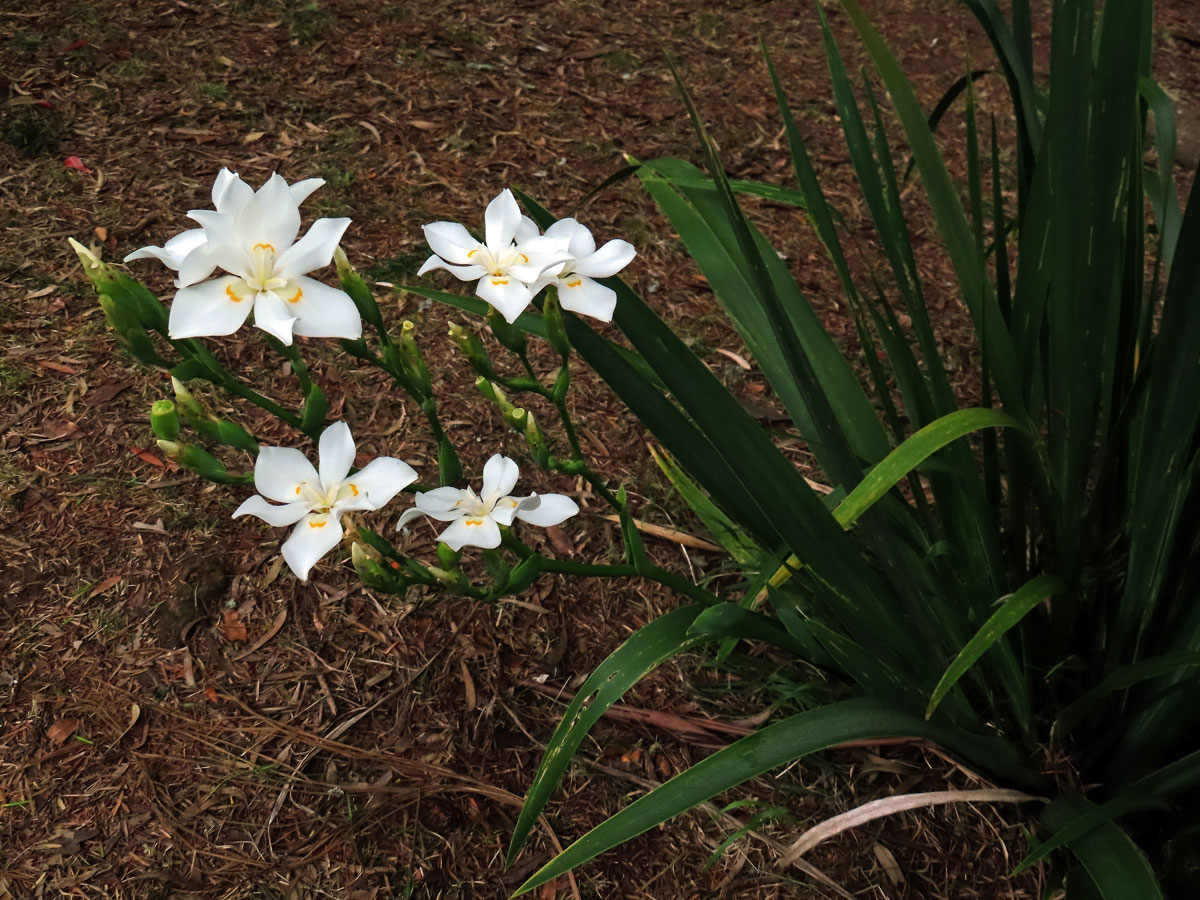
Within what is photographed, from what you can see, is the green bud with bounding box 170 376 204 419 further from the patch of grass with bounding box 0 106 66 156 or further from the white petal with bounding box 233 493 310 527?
the patch of grass with bounding box 0 106 66 156

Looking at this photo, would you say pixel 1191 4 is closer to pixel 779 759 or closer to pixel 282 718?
pixel 779 759

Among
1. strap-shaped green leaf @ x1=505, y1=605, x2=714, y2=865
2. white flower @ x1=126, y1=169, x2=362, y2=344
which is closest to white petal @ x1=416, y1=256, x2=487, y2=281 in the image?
white flower @ x1=126, y1=169, x2=362, y2=344

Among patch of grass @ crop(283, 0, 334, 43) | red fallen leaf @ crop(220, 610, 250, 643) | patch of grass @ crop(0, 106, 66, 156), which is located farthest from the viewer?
patch of grass @ crop(283, 0, 334, 43)

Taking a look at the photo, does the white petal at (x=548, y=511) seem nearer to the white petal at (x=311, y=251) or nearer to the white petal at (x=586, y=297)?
the white petal at (x=586, y=297)

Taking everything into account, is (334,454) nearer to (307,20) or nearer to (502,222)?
(502,222)

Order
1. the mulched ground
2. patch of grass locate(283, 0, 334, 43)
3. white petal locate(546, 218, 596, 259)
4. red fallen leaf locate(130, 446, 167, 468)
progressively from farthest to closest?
patch of grass locate(283, 0, 334, 43)
red fallen leaf locate(130, 446, 167, 468)
the mulched ground
white petal locate(546, 218, 596, 259)

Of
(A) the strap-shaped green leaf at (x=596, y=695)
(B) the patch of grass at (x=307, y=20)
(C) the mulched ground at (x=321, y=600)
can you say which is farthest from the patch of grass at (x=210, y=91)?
(A) the strap-shaped green leaf at (x=596, y=695)
